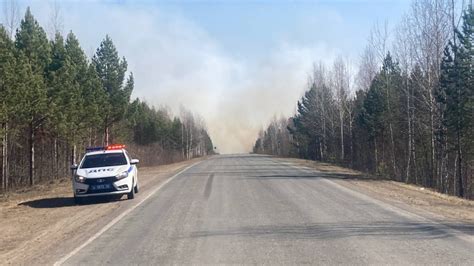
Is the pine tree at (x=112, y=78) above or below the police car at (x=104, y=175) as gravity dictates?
above

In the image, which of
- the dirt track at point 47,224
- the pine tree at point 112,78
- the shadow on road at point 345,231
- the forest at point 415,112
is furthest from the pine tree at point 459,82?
the pine tree at point 112,78

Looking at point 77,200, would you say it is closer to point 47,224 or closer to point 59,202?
point 59,202

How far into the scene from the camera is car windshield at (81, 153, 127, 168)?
20984mm

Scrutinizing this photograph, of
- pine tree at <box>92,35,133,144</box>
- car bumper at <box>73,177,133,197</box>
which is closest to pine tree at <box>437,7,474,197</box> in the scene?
car bumper at <box>73,177,133,197</box>

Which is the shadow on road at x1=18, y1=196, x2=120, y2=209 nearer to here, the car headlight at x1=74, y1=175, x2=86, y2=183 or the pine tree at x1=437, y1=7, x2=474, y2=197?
the car headlight at x1=74, y1=175, x2=86, y2=183

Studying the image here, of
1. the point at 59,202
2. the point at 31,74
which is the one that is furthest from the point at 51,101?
the point at 59,202

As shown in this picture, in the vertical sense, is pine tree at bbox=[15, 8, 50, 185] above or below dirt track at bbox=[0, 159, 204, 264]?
above

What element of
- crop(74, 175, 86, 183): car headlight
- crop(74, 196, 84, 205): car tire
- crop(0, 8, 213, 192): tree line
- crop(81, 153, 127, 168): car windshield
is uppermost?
crop(0, 8, 213, 192): tree line

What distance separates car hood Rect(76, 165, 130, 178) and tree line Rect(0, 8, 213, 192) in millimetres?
8914

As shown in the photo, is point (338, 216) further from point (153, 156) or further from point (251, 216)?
point (153, 156)

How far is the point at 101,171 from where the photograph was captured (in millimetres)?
20188

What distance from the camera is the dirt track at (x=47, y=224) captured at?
10.8m

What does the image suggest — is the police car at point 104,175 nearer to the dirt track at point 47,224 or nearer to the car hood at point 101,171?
the car hood at point 101,171

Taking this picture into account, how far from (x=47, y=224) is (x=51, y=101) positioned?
21.8 meters
